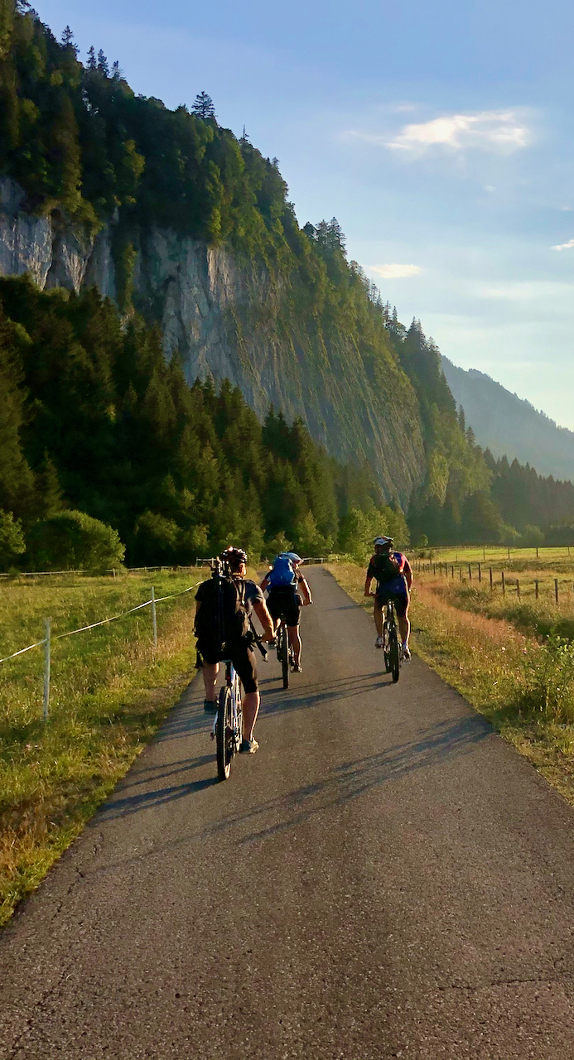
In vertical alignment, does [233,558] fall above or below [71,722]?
above

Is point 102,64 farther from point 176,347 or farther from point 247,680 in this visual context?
point 247,680

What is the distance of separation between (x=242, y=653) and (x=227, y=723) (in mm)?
696

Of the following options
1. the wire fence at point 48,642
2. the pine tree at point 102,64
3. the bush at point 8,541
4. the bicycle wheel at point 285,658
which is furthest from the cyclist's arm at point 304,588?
the pine tree at point 102,64

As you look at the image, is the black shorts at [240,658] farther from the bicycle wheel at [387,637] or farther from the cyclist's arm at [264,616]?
the bicycle wheel at [387,637]

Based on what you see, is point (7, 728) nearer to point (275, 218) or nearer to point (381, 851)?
point (381, 851)

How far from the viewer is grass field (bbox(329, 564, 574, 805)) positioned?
298 inches

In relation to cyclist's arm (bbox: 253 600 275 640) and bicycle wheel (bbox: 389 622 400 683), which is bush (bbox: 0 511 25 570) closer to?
bicycle wheel (bbox: 389 622 400 683)

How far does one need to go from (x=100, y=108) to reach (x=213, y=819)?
123318mm

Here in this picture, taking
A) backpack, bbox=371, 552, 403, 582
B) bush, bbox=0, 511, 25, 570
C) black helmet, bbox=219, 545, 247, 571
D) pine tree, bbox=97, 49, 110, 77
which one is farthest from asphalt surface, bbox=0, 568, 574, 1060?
pine tree, bbox=97, 49, 110, 77

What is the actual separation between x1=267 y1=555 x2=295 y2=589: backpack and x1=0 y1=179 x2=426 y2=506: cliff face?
72.9 meters

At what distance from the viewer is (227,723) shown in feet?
22.9

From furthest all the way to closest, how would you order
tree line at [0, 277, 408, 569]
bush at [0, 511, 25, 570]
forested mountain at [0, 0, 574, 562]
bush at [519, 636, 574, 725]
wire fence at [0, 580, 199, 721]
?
forested mountain at [0, 0, 574, 562]
tree line at [0, 277, 408, 569]
bush at [0, 511, 25, 570]
wire fence at [0, 580, 199, 721]
bush at [519, 636, 574, 725]

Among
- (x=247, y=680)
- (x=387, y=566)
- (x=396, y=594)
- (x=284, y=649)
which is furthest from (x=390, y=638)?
(x=247, y=680)

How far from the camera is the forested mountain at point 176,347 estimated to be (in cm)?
6444
